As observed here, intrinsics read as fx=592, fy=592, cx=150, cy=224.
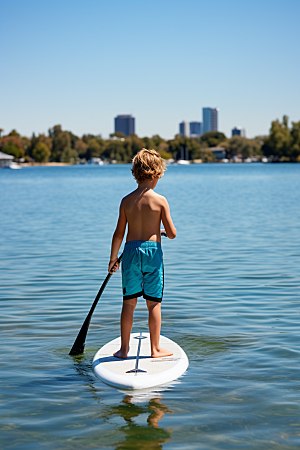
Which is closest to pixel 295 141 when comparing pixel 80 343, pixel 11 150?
pixel 11 150

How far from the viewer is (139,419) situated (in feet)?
15.3

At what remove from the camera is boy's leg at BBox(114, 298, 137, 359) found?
5.52 meters

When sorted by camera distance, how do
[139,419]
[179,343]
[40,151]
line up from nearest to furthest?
[139,419], [179,343], [40,151]

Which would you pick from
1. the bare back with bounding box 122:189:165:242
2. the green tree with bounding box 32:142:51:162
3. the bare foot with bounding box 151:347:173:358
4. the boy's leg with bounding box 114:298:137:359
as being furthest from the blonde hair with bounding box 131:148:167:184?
the green tree with bounding box 32:142:51:162

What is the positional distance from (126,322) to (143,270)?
1.85 ft

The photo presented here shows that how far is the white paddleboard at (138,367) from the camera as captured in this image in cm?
518

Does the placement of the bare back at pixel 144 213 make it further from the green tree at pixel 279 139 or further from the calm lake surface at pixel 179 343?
the green tree at pixel 279 139

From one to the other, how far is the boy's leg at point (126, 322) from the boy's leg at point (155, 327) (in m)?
0.17

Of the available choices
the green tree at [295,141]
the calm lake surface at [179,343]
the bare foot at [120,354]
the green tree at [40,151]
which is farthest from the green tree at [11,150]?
the bare foot at [120,354]

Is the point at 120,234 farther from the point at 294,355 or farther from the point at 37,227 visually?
the point at 37,227

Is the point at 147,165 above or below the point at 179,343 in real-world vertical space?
above

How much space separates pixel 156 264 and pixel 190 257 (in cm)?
833

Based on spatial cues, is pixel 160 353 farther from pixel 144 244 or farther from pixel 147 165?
pixel 147 165

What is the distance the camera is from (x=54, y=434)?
447 cm
